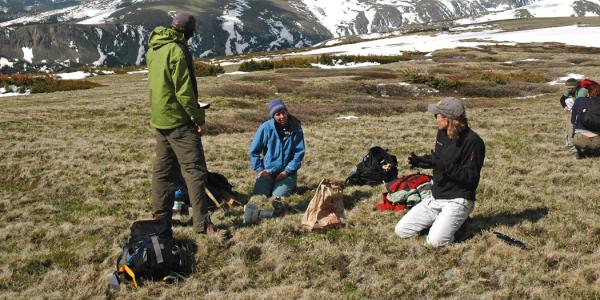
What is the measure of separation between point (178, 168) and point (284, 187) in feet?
10.5

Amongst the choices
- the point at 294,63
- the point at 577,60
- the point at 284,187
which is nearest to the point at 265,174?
the point at 284,187

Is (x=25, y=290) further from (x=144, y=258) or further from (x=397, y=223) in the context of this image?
(x=397, y=223)

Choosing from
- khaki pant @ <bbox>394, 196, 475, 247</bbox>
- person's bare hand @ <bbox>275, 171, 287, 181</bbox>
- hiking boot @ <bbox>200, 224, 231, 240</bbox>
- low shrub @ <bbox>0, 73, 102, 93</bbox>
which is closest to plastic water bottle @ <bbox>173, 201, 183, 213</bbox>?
hiking boot @ <bbox>200, 224, 231, 240</bbox>

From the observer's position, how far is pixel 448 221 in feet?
25.3

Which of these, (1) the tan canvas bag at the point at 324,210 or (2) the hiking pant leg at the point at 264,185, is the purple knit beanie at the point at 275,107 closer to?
(2) the hiking pant leg at the point at 264,185

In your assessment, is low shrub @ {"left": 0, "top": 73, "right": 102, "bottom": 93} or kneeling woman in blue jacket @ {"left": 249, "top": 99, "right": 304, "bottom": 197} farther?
low shrub @ {"left": 0, "top": 73, "right": 102, "bottom": 93}

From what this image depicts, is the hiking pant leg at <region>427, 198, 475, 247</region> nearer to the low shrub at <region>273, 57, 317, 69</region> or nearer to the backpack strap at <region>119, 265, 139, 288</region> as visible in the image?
the backpack strap at <region>119, 265, 139, 288</region>

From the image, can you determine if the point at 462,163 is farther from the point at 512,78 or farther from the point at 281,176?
the point at 512,78

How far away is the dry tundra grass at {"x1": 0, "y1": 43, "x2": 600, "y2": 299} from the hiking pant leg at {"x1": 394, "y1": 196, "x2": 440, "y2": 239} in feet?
0.61

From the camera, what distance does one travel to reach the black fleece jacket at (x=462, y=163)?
24.3ft

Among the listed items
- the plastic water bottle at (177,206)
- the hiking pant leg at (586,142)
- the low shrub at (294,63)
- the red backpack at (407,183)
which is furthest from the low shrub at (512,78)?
the plastic water bottle at (177,206)

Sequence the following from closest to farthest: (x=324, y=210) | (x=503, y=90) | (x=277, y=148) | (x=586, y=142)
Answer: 1. (x=324, y=210)
2. (x=277, y=148)
3. (x=586, y=142)
4. (x=503, y=90)

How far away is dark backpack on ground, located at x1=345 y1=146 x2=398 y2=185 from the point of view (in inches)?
466

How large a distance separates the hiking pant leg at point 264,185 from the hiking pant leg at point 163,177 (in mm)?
3020
